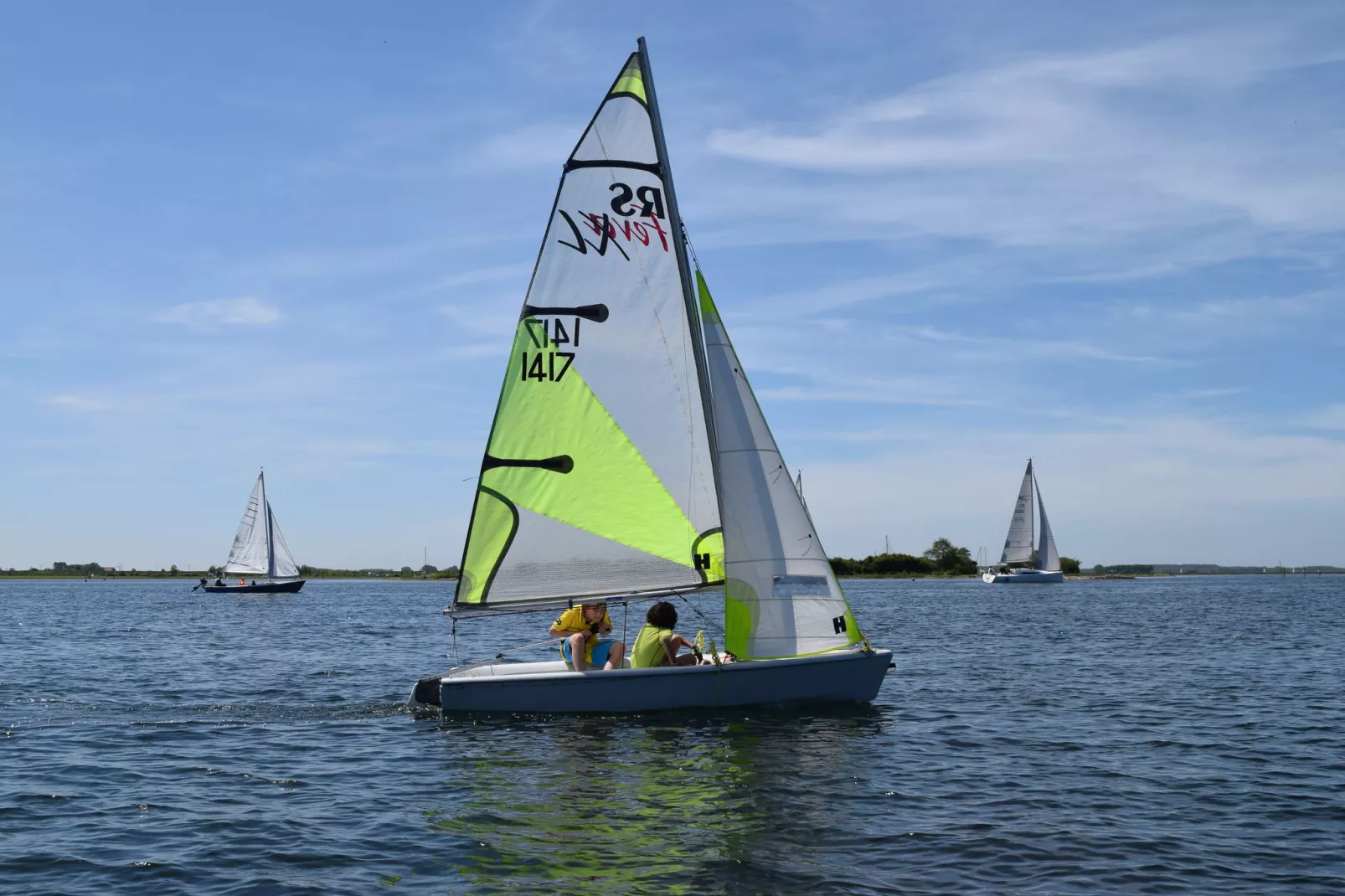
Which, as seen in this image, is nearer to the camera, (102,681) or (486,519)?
(486,519)

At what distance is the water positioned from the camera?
32.2 ft

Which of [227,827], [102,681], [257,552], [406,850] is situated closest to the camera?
[406,850]

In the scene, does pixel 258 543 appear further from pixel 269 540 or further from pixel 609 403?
pixel 609 403

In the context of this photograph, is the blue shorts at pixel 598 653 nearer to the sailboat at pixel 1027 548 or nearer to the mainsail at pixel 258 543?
the mainsail at pixel 258 543

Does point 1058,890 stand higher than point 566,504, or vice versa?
point 566,504

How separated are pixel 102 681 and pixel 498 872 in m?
18.3

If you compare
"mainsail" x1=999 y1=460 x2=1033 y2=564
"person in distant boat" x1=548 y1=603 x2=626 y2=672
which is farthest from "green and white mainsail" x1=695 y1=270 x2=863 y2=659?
"mainsail" x1=999 y1=460 x2=1033 y2=564

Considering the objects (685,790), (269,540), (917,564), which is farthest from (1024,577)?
(685,790)

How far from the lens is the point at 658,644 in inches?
679

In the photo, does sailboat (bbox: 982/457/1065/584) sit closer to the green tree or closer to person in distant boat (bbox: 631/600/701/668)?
the green tree

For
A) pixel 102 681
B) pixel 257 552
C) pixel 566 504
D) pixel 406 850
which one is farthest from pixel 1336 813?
pixel 257 552

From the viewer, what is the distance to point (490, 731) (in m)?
17.1

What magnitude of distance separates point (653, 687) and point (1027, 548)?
9489cm

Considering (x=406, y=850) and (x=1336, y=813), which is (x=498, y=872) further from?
(x=1336, y=813)
